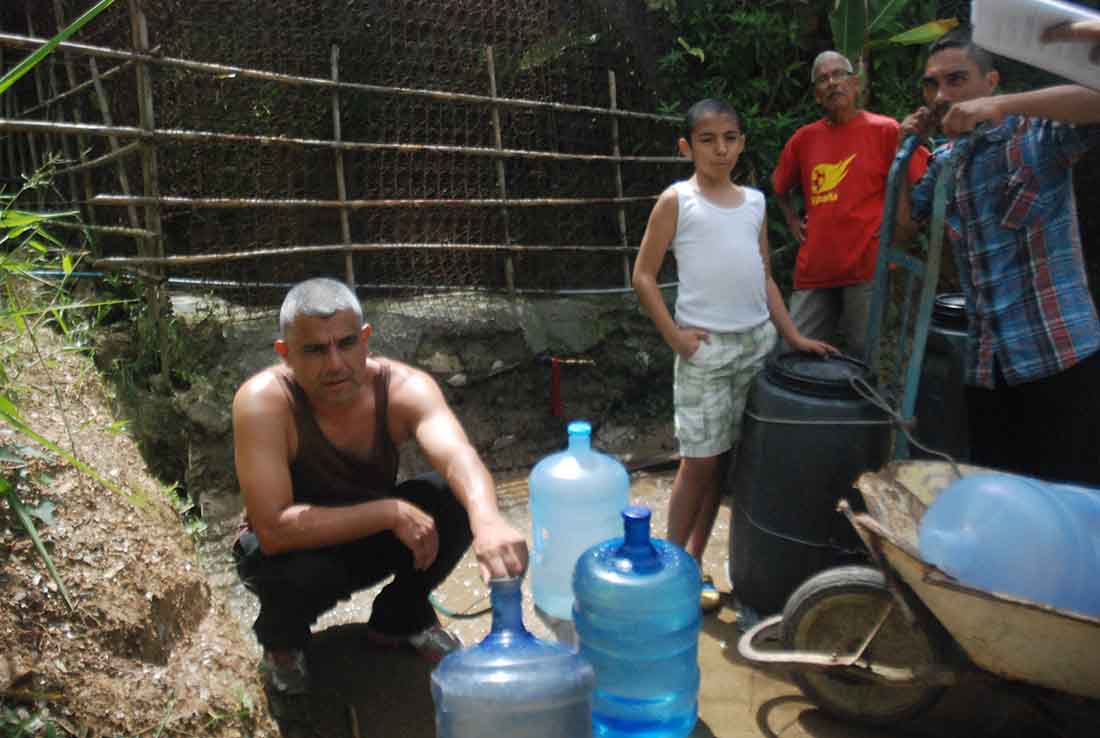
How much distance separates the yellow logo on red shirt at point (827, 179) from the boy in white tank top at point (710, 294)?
96 centimetres

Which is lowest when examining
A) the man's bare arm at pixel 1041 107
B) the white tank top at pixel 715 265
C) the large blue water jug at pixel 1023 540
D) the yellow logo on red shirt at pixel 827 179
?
the large blue water jug at pixel 1023 540

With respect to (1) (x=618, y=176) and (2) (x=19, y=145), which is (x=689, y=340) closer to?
(1) (x=618, y=176)

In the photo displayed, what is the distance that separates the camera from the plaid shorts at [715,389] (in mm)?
3109

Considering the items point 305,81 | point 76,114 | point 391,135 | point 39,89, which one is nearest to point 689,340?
point 305,81

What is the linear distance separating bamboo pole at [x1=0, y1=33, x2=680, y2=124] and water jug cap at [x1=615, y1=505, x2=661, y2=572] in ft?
10.8

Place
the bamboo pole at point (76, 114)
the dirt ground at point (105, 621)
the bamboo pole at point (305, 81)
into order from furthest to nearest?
the bamboo pole at point (76, 114)
the bamboo pole at point (305, 81)
the dirt ground at point (105, 621)

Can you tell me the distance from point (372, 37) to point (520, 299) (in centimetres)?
223

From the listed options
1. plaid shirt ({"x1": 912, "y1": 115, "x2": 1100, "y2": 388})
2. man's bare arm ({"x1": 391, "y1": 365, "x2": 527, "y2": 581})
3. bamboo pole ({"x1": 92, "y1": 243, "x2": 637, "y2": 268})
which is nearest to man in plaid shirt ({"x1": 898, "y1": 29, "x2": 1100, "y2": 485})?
plaid shirt ({"x1": 912, "y1": 115, "x2": 1100, "y2": 388})

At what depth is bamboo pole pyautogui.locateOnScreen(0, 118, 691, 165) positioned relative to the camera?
4.23 metres

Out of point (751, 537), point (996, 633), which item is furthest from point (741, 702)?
point (996, 633)

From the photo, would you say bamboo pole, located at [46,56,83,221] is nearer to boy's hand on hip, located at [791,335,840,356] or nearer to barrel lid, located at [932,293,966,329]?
boy's hand on hip, located at [791,335,840,356]

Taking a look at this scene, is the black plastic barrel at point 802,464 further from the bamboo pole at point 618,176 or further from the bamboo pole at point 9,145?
the bamboo pole at point 9,145

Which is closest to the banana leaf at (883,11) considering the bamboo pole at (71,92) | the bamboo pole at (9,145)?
the bamboo pole at (71,92)

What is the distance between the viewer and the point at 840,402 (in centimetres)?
283
